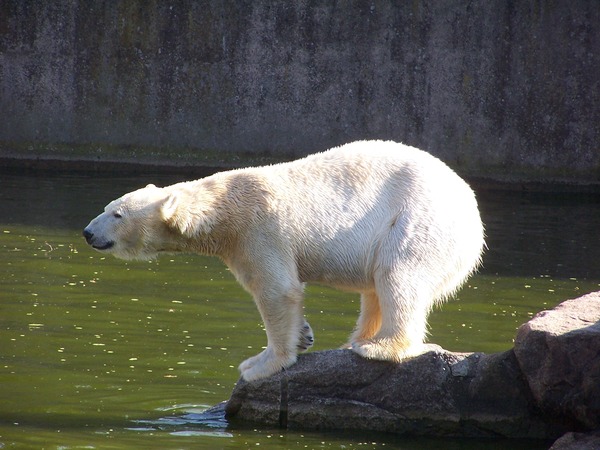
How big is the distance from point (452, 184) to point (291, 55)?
9209 mm

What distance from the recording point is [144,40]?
48.0ft

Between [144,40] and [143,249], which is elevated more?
[144,40]

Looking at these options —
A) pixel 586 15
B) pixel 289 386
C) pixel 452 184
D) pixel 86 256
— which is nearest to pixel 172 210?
pixel 289 386

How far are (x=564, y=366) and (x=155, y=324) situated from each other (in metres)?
3.08

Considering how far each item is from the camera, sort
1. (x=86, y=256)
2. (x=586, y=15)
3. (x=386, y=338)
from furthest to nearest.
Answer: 1. (x=586, y=15)
2. (x=86, y=256)
3. (x=386, y=338)

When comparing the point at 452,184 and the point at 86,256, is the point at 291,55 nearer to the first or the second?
the point at 86,256

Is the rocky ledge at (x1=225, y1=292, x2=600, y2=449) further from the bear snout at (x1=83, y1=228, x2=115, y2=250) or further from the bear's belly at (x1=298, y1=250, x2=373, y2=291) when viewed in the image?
the bear snout at (x1=83, y1=228, x2=115, y2=250)

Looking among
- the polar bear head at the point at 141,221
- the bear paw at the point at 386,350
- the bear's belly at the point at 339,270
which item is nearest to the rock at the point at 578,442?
the bear paw at the point at 386,350

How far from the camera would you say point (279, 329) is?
554cm

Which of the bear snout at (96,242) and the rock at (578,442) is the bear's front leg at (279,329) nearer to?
the bear snout at (96,242)

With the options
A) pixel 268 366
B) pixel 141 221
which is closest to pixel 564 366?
pixel 268 366

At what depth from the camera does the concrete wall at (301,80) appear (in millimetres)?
14391

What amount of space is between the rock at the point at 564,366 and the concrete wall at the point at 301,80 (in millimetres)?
9230

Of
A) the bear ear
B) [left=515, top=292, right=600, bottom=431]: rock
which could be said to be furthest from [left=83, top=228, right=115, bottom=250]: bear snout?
[left=515, top=292, right=600, bottom=431]: rock
